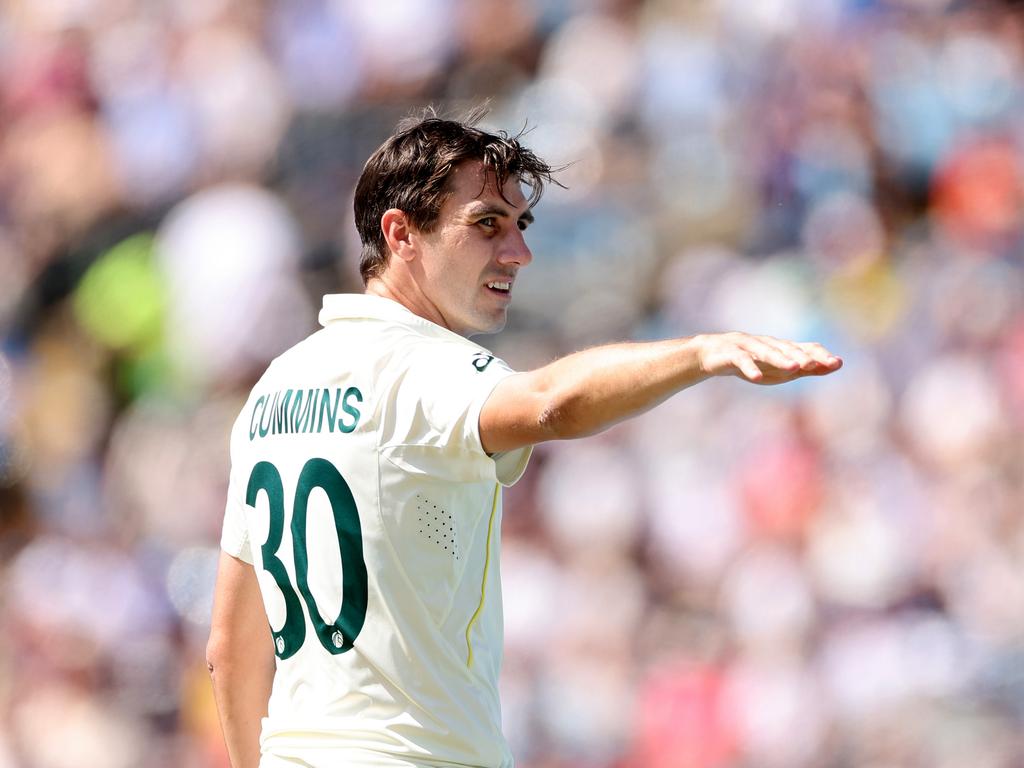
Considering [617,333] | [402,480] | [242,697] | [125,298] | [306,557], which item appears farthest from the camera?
[125,298]

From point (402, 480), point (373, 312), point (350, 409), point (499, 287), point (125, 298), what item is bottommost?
point (402, 480)

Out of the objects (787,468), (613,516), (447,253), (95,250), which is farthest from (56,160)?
(447,253)

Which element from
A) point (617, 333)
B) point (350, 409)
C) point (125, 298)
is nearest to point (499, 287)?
point (350, 409)

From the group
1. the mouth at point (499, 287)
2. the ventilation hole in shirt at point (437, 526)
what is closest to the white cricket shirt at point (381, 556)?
the ventilation hole in shirt at point (437, 526)

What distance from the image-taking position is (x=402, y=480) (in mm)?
2740

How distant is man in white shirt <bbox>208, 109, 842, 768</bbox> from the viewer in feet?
8.63

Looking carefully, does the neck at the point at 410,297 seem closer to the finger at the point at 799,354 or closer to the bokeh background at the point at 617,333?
the finger at the point at 799,354

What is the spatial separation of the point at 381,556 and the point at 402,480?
5.8 inches

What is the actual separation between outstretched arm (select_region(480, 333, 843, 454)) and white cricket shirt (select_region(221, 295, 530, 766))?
0.12 metres

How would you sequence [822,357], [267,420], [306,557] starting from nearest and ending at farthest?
[822,357]
[306,557]
[267,420]

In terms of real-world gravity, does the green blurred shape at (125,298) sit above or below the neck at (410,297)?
above

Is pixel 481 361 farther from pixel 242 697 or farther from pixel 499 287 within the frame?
pixel 242 697

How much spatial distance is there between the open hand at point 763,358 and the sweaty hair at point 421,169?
3.12ft

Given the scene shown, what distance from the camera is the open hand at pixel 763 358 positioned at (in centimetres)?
215
